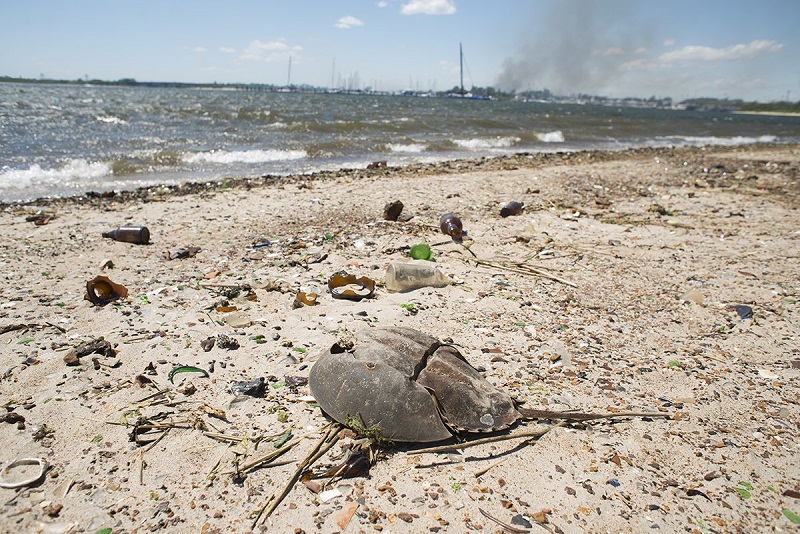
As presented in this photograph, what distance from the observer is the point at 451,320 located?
3.78 m

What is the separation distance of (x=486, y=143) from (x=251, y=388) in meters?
16.1

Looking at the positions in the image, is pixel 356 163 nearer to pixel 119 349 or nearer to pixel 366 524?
pixel 119 349

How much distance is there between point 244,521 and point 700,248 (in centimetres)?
569

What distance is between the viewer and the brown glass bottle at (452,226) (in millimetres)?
5750

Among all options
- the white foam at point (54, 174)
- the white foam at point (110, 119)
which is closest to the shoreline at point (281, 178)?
the white foam at point (54, 174)

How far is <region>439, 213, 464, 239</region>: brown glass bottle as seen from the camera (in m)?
5.75

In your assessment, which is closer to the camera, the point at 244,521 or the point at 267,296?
the point at 244,521

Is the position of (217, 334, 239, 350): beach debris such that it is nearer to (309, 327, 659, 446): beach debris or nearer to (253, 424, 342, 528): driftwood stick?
(309, 327, 659, 446): beach debris

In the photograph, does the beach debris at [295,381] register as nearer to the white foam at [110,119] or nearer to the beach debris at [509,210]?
the beach debris at [509,210]

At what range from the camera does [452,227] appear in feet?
18.9

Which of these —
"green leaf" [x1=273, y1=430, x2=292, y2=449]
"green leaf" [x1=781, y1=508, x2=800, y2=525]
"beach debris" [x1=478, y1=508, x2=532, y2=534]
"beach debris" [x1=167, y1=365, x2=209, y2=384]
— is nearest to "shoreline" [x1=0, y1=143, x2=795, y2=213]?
"beach debris" [x1=167, y1=365, x2=209, y2=384]

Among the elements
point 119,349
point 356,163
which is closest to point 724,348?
point 119,349

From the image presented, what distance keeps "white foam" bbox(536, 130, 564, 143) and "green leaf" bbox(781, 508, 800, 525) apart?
759 inches

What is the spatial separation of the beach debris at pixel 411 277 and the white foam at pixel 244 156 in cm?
963
